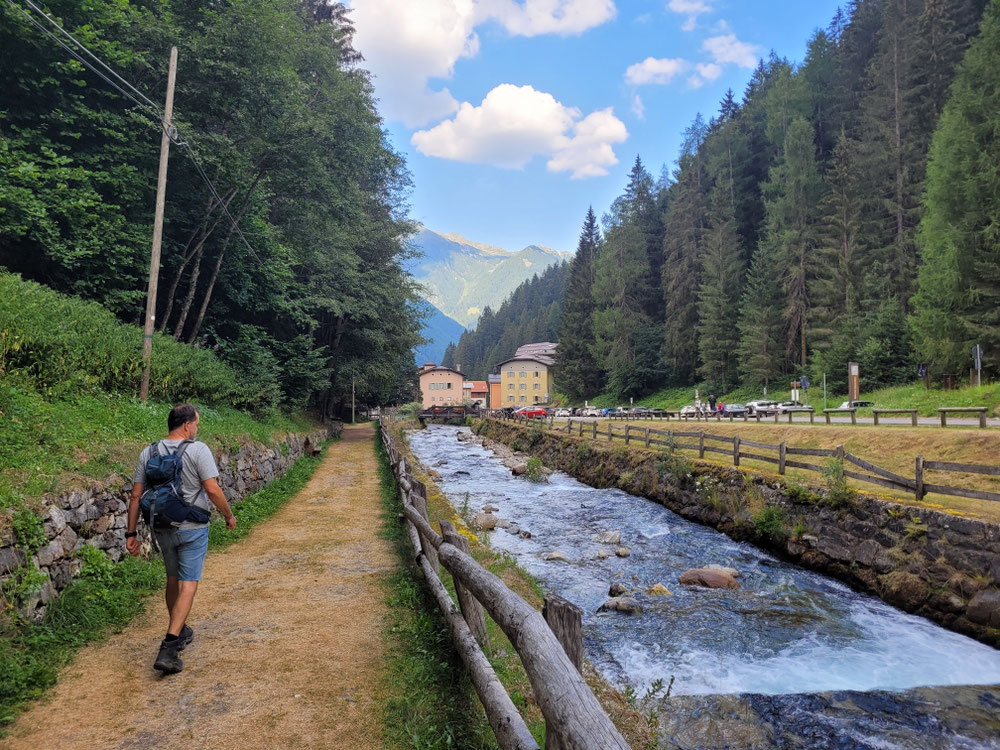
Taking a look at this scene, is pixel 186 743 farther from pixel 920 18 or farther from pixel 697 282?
pixel 697 282

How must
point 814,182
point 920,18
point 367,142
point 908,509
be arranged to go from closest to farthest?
point 908,509 < point 367,142 < point 920,18 < point 814,182

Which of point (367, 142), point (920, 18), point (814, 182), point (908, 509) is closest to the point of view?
point (908, 509)

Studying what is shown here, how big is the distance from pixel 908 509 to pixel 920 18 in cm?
4236

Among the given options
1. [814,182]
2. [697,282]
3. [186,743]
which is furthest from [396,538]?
[697,282]

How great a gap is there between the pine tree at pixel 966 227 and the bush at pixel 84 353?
30739 millimetres

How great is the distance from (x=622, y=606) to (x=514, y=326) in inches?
4606

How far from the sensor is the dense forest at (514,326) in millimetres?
118188

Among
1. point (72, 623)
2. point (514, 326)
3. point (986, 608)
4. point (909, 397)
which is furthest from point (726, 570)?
point (514, 326)

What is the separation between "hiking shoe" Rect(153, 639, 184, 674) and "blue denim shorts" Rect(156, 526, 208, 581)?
0.51 m

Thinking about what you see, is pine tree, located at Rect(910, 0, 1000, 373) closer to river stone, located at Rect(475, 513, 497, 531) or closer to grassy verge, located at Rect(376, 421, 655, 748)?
river stone, located at Rect(475, 513, 497, 531)

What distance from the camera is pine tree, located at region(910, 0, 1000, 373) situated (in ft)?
73.2

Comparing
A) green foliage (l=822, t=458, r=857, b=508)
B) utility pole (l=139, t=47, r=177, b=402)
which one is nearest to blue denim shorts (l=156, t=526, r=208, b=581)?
utility pole (l=139, t=47, r=177, b=402)

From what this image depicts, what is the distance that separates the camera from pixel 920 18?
3359 centimetres

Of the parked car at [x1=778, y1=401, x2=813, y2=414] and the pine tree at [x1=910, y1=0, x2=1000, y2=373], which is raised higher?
the pine tree at [x1=910, y1=0, x2=1000, y2=373]
